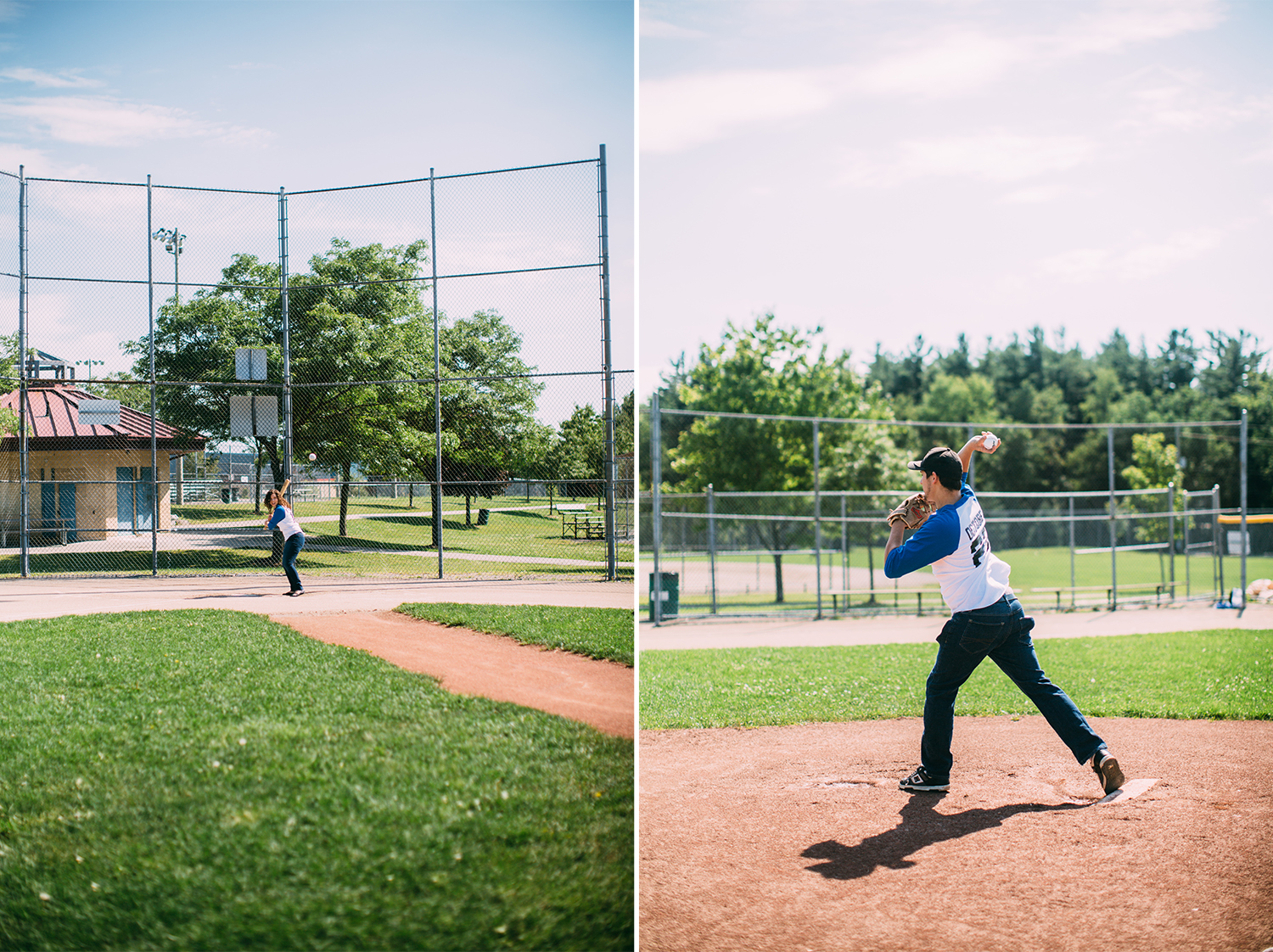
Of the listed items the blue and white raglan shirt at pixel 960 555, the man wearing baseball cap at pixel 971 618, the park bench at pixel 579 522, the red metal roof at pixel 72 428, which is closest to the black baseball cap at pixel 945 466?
the man wearing baseball cap at pixel 971 618

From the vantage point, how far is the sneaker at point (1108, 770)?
4727 mm

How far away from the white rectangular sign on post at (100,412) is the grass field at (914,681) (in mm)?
9668

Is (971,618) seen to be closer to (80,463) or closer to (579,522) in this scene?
(579,522)

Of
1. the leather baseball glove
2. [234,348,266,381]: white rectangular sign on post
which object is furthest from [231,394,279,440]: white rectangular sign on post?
the leather baseball glove

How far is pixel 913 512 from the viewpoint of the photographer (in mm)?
4930

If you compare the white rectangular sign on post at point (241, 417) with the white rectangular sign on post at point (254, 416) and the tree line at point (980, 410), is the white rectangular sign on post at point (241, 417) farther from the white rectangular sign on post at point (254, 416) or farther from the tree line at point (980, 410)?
the tree line at point (980, 410)

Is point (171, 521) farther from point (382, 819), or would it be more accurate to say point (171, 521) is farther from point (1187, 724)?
point (1187, 724)

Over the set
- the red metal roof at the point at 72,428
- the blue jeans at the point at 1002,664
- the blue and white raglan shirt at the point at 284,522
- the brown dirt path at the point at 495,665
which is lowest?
the brown dirt path at the point at 495,665

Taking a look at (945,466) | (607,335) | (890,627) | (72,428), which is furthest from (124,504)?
(945,466)

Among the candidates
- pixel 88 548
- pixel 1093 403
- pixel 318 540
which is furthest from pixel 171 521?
pixel 1093 403

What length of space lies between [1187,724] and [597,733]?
15.2ft

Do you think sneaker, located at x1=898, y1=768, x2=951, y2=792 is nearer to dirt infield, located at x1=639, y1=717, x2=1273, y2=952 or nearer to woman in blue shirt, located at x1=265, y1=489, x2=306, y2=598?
dirt infield, located at x1=639, y1=717, x2=1273, y2=952

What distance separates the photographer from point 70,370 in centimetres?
1502

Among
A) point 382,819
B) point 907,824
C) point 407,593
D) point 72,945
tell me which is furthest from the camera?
point 407,593
